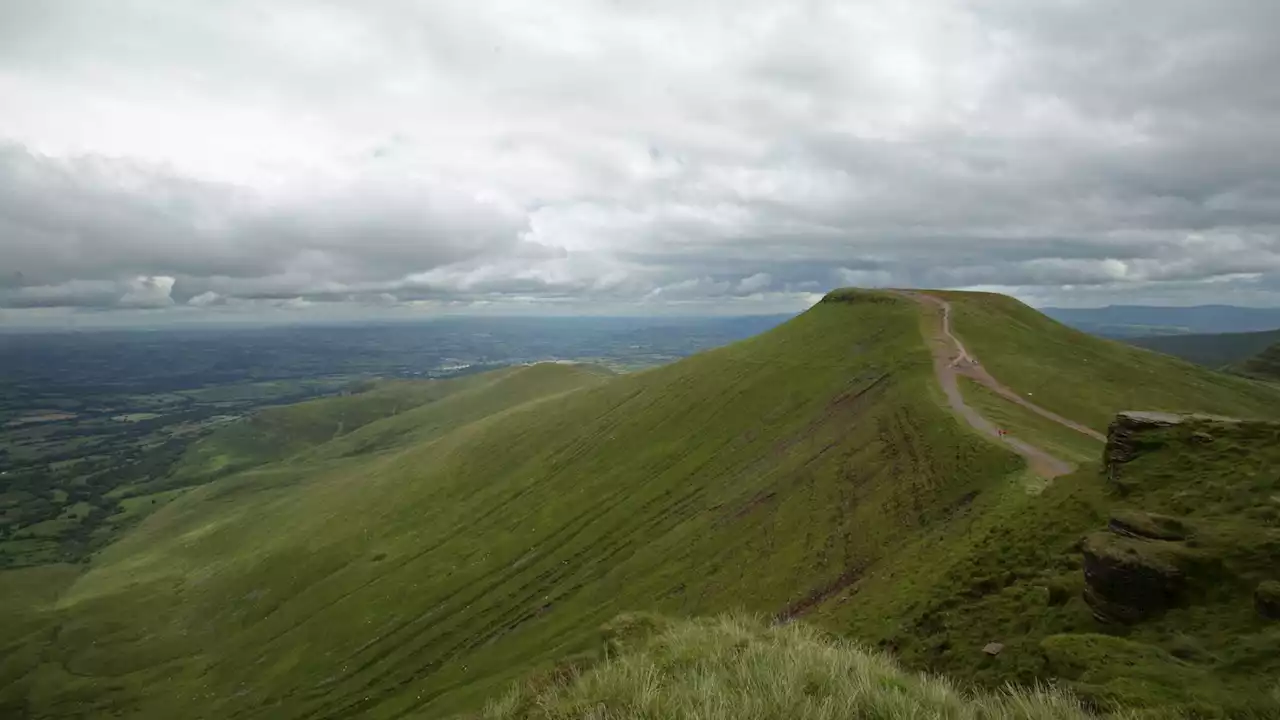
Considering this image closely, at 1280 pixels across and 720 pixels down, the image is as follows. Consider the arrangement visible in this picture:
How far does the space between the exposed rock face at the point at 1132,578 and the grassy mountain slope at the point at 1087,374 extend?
51.5 metres

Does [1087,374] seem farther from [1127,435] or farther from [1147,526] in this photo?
[1147,526]

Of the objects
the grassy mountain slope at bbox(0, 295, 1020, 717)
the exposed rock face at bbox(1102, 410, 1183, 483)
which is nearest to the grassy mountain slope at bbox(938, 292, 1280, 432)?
the grassy mountain slope at bbox(0, 295, 1020, 717)

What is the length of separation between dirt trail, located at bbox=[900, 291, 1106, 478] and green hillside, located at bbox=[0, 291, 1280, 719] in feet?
6.07

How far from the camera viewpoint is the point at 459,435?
182375 mm

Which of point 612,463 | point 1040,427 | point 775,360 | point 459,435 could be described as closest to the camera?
point 1040,427

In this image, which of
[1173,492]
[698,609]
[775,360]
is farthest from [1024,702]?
[775,360]

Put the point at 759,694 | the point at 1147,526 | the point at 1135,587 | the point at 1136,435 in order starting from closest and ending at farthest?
the point at 759,694 → the point at 1135,587 → the point at 1147,526 → the point at 1136,435

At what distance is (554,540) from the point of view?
94.6 meters

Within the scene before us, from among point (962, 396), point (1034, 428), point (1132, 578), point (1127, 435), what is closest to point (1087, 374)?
point (962, 396)

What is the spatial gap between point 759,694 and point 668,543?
67.2 metres

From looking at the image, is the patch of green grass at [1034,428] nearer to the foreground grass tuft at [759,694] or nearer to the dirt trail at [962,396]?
the dirt trail at [962,396]

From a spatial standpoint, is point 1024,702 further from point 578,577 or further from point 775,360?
point 775,360

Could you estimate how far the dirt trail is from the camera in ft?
145

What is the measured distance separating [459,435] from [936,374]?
464 ft
